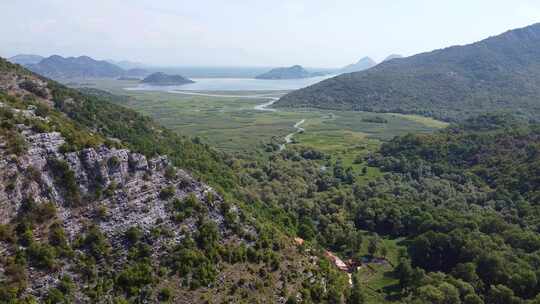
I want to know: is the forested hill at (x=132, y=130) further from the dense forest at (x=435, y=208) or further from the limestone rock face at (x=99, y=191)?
A: the limestone rock face at (x=99, y=191)

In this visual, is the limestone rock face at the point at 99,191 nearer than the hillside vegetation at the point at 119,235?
No

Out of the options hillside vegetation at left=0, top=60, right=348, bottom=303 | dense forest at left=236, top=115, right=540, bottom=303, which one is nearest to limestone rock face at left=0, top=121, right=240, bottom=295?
hillside vegetation at left=0, top=60, right=348, bottom=303

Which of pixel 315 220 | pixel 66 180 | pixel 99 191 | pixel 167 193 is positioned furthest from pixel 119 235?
pixel 315 220

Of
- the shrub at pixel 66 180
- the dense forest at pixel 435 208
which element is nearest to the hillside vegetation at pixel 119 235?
the shrub at pixel 66 180

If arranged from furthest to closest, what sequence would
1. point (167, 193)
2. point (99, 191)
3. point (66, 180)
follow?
point (167, 193) < point (99, 191) < point (66, 180)

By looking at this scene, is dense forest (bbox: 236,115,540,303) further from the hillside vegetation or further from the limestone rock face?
the limestone rock face

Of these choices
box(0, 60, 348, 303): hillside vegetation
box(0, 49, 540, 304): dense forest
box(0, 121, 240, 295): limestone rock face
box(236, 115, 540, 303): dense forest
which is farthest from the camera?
box(236, 115, 540, 303): dense forest

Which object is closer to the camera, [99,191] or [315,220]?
[99,191]

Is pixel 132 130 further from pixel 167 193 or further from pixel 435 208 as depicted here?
pixel 435 208

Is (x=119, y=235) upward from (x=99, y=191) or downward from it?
downward

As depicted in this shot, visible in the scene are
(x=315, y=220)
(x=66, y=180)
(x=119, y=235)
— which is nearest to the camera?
(x=66, y=180)

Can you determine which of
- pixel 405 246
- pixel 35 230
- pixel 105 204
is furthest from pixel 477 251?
pixel 35 230
